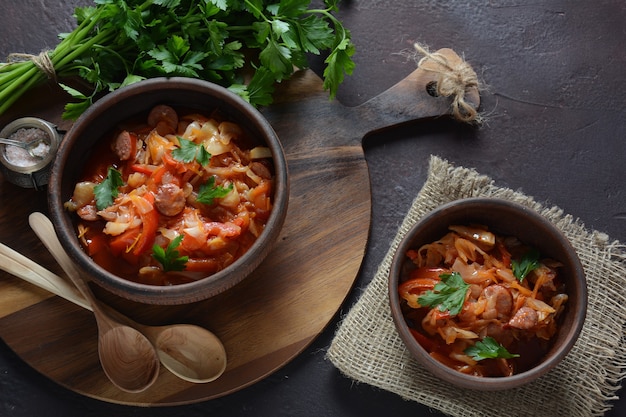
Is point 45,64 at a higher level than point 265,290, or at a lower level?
higher

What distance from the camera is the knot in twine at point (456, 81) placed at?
12.6 feet

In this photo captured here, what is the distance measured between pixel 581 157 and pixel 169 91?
6.87ft

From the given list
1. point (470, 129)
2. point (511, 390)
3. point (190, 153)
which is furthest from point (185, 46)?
point (511, 390)

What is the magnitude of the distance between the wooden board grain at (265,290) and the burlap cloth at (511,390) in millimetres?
193

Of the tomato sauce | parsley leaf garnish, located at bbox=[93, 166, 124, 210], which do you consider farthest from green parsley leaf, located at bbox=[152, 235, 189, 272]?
parsley leaf garnish, located at bbox=[93, 166, 124, 210]

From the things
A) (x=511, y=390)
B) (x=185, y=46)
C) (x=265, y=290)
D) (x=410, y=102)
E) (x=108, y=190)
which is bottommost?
(x=511, y=390)

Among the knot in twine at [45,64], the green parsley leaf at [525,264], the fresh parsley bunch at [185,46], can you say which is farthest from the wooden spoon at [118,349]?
the green parsley leaf at [525,264]

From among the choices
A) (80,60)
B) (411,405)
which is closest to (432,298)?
(411,405)

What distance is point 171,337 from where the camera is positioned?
351 centimetres

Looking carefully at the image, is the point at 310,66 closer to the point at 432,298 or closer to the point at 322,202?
the point at 322,202

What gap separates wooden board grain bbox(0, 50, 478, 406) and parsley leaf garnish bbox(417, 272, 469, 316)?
44cm

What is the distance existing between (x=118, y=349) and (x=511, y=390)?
70.5 inches

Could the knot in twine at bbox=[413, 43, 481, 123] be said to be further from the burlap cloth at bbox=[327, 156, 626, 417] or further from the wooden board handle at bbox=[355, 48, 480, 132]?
the burlap cloth at bbox=[327, 156, 626, 417]

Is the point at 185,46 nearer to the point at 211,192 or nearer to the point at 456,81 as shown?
the point at 211,192
